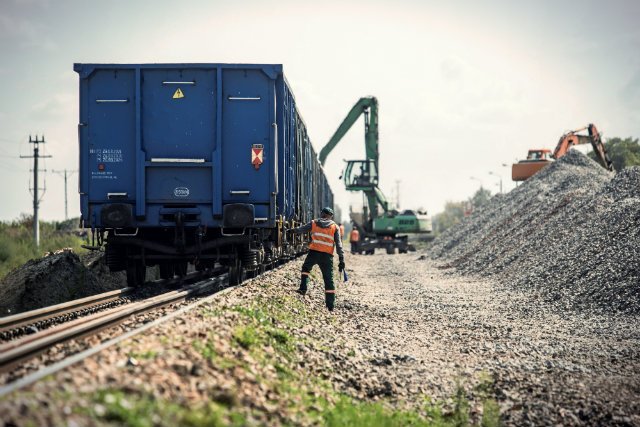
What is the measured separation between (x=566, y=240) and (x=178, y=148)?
12283mm

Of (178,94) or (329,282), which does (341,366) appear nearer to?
(329,282)

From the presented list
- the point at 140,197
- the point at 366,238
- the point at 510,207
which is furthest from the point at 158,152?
the point at 366,238

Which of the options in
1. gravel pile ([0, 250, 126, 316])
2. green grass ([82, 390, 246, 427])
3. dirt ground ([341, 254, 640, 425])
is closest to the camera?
green grass ([82, 390, 246, 427])

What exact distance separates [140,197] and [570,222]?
1459 cm

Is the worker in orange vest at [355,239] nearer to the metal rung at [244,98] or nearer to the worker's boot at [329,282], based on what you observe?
the worker's boot at [329,282]

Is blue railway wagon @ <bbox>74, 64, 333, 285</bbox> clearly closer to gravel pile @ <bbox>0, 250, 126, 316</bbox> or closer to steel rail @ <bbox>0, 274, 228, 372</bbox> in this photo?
gravel pile @ <bbox>0, 250, 126, 316</bbox>

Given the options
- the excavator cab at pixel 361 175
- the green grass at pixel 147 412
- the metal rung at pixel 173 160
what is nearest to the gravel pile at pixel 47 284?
the metal rung at pixel 173 160

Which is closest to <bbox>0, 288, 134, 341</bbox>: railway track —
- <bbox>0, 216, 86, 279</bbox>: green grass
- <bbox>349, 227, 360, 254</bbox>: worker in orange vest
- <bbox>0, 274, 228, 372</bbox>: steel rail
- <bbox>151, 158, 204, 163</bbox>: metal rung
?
<bbox>0, 274, 228, 372</bbox>: steel rail

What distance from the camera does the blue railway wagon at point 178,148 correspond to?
10953 mm

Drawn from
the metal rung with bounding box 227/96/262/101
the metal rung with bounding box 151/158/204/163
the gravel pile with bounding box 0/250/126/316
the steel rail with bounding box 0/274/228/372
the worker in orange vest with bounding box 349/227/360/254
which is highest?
the metal rung with bounding box 227/96/262/101

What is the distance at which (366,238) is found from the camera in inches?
1491

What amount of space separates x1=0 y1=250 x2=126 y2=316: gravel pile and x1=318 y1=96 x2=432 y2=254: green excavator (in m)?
22.6

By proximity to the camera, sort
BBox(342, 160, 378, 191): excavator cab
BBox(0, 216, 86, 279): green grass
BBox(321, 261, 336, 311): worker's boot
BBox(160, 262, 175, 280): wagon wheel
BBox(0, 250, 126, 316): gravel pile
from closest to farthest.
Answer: BBox(321, 261, 336, 311): worker's boot, BBox(0, 250, 126, 316): gravel pile, BBox(160, 262, 175, 280): wagon wheel, BBox(0, 216, 86, 279): green grass, BBox(342, 160, 378, 191): excavator cab

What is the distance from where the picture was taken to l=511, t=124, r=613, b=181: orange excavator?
35188mm
